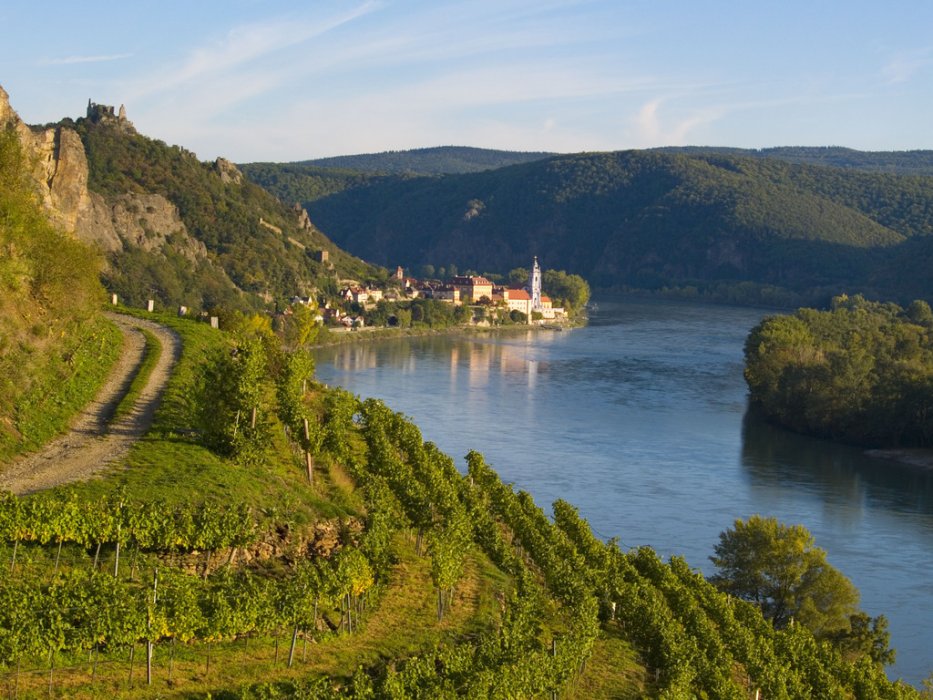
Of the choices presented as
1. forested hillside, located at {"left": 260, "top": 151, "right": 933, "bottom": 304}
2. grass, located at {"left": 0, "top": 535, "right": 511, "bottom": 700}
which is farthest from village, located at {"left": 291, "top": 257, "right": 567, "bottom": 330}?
grass, located at {"left": 0, "top": 535, "right": 511, "bottom": 700}

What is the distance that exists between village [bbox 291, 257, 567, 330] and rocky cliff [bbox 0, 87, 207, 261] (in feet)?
30.6

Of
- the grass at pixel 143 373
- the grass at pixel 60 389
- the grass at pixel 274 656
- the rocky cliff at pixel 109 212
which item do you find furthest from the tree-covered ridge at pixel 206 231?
the grass at pixel 274 656

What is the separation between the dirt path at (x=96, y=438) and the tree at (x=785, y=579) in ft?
36.3

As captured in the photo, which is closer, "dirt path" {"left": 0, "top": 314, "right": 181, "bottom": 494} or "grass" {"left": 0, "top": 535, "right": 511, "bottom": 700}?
"grass" {"left": 0, "top": 535, "right": 511, "bottom": 700}

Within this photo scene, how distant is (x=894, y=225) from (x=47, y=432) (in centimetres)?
15464

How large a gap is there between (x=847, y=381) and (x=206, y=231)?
49.0 m

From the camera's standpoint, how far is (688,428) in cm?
4828

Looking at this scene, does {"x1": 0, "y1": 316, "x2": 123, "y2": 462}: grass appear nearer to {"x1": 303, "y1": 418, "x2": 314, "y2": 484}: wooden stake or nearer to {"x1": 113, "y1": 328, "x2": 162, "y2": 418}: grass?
{"x1": 113, "y1": 328, "x2": 162, "y2": 418}: grass


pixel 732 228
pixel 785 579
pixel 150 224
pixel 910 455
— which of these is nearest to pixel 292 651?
pixel 785 579

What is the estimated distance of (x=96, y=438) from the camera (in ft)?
56.4

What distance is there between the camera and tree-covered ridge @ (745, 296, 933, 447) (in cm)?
4756

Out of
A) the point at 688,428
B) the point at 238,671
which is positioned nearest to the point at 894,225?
the point at 688,428

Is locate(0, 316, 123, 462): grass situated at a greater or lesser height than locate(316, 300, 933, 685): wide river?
greater

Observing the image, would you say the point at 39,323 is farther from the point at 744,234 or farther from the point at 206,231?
the point at 744,234
